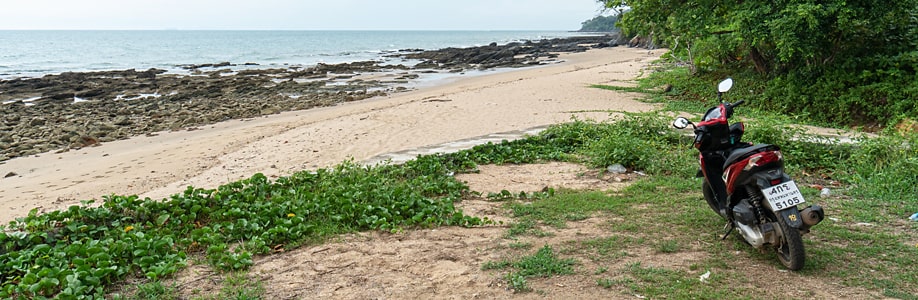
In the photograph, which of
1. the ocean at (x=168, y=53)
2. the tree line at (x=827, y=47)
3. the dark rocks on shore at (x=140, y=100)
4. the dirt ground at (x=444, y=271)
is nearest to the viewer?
the dirt ground at (x=444, y=271)

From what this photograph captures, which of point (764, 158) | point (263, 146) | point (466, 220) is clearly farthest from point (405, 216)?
point (263, 146)

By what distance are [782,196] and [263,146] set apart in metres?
8.48

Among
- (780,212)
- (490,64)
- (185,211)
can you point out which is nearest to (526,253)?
(780,212)

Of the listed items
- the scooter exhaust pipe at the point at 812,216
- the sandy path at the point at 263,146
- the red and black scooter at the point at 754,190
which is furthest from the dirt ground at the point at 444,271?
the sandy path at the point at 263,146

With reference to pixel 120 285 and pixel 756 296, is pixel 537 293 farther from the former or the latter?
pixel 120 285

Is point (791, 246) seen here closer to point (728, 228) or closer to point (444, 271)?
point (728, 228)

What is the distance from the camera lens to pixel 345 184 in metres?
6.17

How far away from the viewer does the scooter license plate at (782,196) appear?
3814 millimetres

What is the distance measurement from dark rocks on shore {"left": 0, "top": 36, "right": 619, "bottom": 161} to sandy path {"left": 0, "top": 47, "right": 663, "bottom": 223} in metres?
1.37

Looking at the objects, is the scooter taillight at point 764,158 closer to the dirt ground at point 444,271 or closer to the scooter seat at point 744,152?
the scooter seat at point 744,152

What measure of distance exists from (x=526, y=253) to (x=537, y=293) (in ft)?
2.26

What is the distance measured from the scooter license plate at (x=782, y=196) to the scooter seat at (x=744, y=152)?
0.26 metres

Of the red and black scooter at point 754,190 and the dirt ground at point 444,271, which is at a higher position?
the red and black scooter at point 754,190

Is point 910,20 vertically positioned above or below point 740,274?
above
